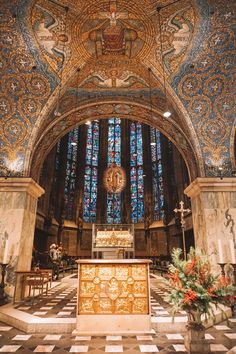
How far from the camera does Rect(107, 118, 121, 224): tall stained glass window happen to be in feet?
68.0

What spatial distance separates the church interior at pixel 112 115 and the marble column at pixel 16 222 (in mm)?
31

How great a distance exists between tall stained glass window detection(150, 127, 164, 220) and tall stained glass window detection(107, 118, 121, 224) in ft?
10.2

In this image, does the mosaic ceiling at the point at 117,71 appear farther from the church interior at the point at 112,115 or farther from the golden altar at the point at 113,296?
the golden altar at the point at 113,296

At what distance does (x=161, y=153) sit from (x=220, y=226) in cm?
1305

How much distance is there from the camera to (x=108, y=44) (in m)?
7.26

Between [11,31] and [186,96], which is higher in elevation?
[11,31]

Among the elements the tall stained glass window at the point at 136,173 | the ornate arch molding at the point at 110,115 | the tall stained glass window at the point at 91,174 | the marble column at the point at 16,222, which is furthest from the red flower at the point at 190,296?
the tall stained glass window at the point at 91,174

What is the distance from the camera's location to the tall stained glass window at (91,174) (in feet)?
68.1

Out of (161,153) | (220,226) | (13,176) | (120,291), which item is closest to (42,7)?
(13,176)

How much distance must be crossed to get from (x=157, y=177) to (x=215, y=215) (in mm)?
12930

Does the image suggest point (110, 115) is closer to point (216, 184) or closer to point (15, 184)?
point (15, 184)

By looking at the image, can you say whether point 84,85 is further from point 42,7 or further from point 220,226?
point 220,226

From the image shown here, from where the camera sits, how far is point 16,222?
24.9ft

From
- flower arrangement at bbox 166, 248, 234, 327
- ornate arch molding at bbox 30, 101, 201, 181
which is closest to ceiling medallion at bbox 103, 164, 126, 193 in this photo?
ornate arch molding at bbox 30, 101, 201, 181
